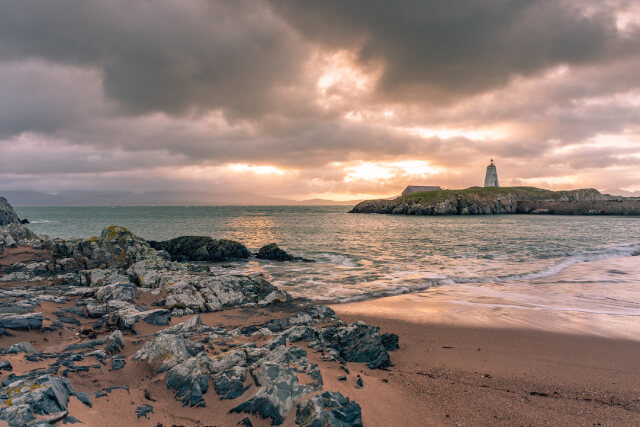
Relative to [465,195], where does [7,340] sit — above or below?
below

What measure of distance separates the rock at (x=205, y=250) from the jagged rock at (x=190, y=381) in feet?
62.0

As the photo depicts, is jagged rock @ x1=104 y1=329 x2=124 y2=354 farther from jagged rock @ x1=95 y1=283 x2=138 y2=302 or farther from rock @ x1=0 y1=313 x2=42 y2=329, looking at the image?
jagged rock @ x1=95 y1=283 x2=138 y2=302

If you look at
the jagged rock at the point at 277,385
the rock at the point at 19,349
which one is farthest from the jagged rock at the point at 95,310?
the jagged rock at the point at 277,385

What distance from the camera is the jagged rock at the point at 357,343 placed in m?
6.16

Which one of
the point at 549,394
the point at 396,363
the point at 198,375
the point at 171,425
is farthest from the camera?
the point at 396,363

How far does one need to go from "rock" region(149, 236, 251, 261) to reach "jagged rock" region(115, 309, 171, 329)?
1515 centimetres

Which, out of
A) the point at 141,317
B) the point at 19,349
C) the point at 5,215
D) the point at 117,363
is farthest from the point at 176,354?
the point at 5,215

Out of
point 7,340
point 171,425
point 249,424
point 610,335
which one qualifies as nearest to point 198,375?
point 171,425

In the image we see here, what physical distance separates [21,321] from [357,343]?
A: 7.12 metres

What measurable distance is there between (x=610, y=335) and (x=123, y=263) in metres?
19.1

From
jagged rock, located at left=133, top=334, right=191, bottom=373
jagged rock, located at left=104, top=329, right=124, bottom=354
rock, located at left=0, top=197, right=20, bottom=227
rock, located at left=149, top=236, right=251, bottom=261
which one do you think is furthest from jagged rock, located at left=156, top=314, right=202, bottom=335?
rock, located at left=0, top=197, right=20, bottom=227

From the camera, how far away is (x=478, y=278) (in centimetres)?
1515

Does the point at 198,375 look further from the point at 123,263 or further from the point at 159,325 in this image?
the point at 123,263

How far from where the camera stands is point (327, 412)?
3617 millimetres
